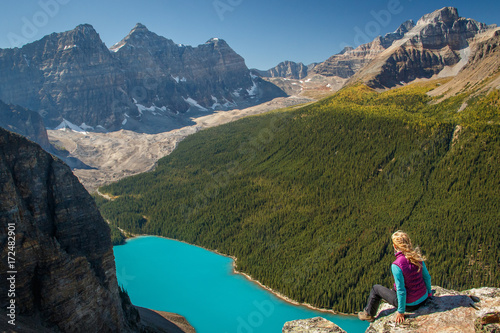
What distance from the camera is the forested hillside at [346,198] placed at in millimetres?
48281

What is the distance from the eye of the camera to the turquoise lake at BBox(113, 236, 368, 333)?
43.2m

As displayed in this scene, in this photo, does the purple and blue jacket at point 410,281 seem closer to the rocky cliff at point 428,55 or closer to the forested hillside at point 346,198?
the forested hillside at point 346,198

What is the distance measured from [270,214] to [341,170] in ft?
60.0

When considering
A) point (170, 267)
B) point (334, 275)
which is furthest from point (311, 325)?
point (170, 267)

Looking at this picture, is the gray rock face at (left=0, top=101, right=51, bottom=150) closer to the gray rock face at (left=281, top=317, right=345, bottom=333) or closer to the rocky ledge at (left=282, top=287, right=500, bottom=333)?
the gray rock face at (left=281, top=317, right=345, bottom=333)

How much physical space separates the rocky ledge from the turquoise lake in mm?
33192

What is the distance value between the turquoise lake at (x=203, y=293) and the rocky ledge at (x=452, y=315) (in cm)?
3319

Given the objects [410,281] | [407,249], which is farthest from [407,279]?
[407,249]

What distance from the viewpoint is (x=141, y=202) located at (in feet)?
311

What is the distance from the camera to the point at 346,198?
67.8 metres

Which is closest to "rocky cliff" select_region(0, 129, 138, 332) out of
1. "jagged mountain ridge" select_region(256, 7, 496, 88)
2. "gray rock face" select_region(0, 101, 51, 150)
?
"jagged mountain ridge" select_region(256, 7, 496, 88)

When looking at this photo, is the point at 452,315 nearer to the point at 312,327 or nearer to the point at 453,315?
the point at 453,315

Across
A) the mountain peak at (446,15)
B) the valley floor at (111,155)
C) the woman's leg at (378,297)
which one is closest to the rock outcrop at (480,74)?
the mountain peak at (446,15)

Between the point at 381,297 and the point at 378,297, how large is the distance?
0.14 meters
